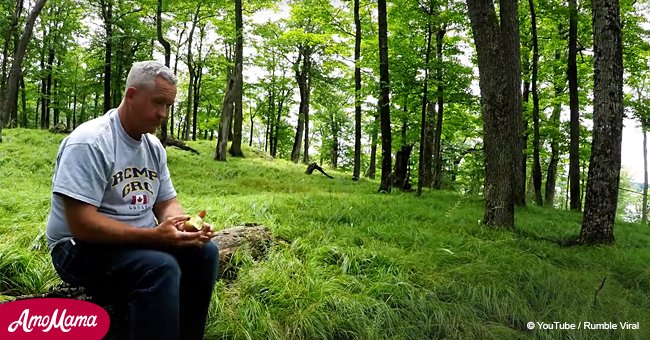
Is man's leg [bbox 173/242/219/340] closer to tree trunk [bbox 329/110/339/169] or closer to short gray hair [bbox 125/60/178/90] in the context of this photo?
short gray hair [bbox 125/60/178/90]

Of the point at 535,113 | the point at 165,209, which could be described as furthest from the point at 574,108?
the point at 165,209

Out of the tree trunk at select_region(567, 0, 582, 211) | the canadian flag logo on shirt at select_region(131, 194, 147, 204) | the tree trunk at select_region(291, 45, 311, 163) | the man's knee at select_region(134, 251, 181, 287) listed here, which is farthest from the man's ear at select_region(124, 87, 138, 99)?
the tree trunk at select_region(291, 45, 311, 163)

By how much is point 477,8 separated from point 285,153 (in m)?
27.2

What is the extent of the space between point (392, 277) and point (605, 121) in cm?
384

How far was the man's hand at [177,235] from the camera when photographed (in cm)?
160

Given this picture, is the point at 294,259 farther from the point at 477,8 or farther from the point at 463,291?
the point at 477,8

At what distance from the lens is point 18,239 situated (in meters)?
3.27

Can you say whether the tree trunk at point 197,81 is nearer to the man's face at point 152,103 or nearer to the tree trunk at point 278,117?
the tree trunk at point 278,117

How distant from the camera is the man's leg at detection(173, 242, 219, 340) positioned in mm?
1792

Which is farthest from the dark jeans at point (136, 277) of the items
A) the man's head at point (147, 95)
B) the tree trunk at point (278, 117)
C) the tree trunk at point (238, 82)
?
the tree trunk at point (278, 117)

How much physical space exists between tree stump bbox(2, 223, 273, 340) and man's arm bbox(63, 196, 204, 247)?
385 millimetres

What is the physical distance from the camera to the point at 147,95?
169cm

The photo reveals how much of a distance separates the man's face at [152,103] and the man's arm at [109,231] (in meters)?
0.44

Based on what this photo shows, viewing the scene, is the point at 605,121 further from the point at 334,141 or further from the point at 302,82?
the point at 334,141
